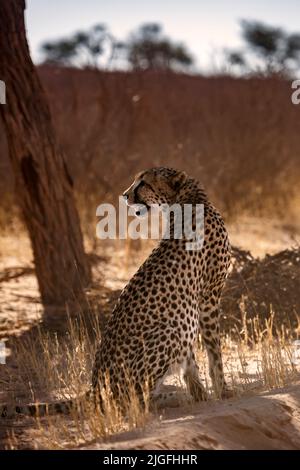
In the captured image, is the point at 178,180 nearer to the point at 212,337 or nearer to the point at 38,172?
the point at 212,337

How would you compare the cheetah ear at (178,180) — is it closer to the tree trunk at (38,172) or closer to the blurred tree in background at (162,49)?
the tree trunk at (38,172)

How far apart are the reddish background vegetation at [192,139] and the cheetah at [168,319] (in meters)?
5.14

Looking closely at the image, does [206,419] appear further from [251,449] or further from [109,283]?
[109,283]

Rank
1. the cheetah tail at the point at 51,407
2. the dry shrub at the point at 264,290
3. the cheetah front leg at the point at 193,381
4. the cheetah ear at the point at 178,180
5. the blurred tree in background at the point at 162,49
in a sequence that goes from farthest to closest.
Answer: the blurred tree in background at the point at 162,49 < the dry shrub at the point at 264,290 < the cheetah ear at the point at 178,180 < the cheetah front leg at the point at 193,381 < the cheetah tail at the point at 51,407

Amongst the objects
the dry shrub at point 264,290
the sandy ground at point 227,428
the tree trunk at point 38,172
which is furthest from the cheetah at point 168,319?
the tree trunk at point 38,172

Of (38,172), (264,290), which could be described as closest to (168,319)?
(264,290)

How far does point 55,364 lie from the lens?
201 inches

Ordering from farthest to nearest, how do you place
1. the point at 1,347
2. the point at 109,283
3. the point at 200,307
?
1. the point at 109,283
2. the point at 1,347
3. the point at 200,307

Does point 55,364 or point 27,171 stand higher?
point 27,171

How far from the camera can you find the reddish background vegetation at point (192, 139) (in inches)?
403

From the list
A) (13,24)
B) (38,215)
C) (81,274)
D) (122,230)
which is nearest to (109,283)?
(81,274)

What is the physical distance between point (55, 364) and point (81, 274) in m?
2.16

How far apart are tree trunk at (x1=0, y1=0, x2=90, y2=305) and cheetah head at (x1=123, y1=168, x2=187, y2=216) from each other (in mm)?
1785

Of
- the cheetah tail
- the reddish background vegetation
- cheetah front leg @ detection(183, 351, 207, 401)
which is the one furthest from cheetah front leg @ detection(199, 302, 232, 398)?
the reddish background vegetation
